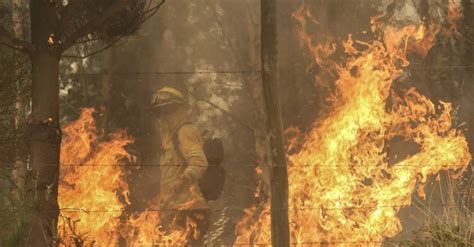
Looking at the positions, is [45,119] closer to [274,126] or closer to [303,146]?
[274,126]

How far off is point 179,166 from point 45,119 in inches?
208

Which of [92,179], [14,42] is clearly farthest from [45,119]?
[92,179]

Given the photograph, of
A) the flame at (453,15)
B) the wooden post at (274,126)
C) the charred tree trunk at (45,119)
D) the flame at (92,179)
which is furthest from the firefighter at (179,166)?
the flame at (453,15)

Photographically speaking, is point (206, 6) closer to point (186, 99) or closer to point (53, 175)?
point (186, 99)

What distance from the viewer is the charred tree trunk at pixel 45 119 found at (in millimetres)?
6852

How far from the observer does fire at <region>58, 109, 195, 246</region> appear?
10.5 meters

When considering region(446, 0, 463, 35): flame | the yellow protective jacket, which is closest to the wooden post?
the yellow protective jacket

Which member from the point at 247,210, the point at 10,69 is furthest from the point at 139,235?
the point at 10,69

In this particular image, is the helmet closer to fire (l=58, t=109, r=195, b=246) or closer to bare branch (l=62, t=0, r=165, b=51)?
fire (l=58, t=109, r=195, b=246)

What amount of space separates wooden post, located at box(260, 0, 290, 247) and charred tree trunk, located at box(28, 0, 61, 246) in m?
2.93

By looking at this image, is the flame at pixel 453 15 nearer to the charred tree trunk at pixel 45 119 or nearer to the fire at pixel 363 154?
the fire at pixel 363 154

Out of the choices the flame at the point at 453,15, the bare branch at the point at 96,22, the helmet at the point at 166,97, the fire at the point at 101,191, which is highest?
the flame at the point at 453,15

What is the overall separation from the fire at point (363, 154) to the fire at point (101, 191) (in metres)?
1.81

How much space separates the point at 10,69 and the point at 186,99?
421cm
